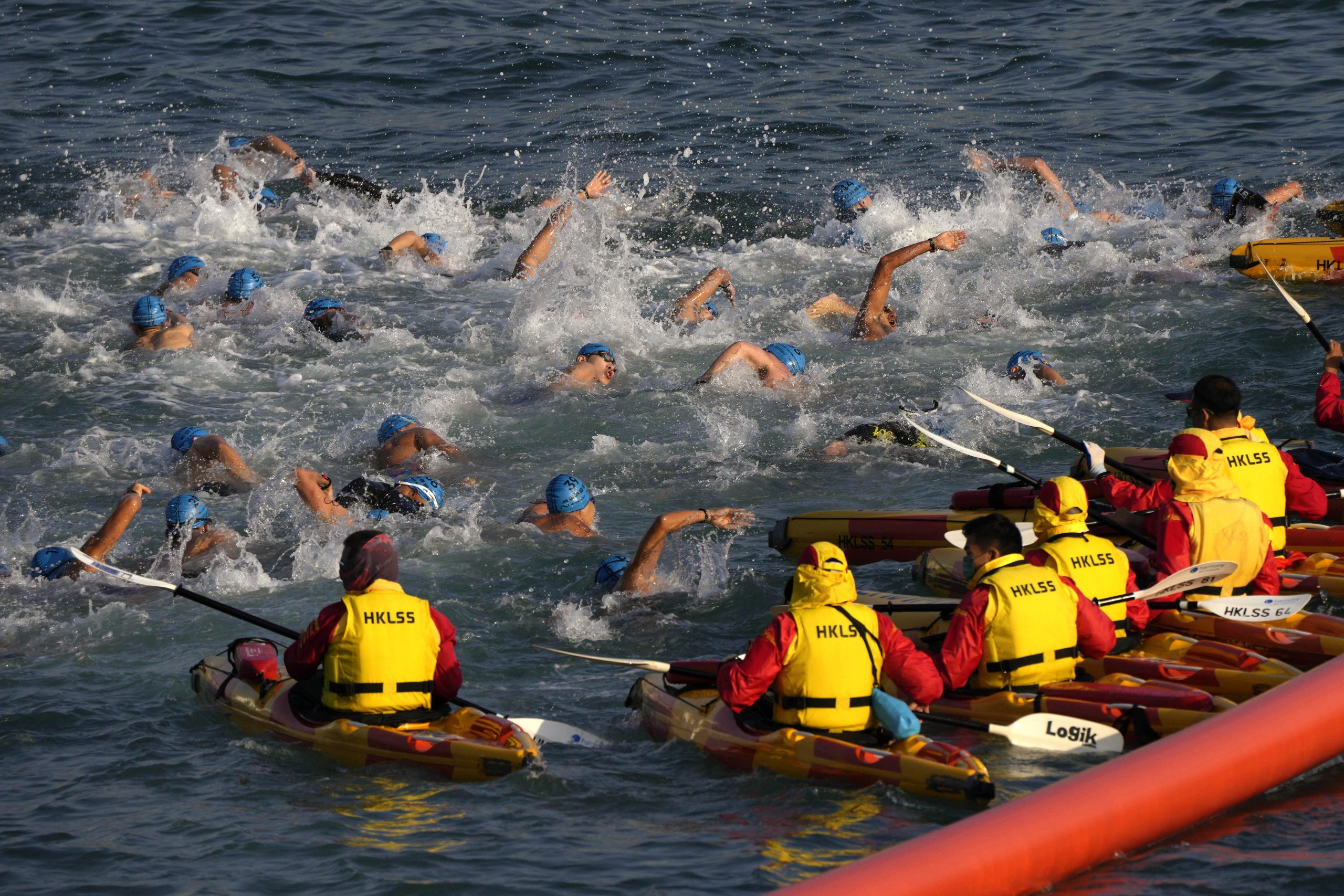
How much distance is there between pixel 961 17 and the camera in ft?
82.6

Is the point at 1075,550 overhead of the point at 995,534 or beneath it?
beneath

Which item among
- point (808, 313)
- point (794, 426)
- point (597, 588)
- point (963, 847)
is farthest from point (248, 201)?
point (963, 847)

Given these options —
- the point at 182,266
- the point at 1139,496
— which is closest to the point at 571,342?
the point at 182,266

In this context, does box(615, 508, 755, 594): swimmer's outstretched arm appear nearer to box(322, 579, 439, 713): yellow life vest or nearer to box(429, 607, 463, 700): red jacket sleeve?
box(429, 607, 463, 700): red jacket sleeve

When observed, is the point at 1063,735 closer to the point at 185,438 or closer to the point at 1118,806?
the point at 1118,806

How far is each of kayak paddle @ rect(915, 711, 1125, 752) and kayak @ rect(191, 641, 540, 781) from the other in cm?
217

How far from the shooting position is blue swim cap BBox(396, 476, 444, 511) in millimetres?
9875

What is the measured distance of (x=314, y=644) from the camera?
6527mm

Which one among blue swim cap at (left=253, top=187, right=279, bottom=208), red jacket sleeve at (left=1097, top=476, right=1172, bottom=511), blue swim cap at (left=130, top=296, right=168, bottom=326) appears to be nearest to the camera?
red jacket sleeve at (left=1097, top=476, right=1172, bottom=511)

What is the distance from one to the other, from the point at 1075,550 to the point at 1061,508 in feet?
0.71

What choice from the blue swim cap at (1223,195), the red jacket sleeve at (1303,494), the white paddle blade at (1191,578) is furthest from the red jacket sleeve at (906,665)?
the blue swim cap at (1223,195)

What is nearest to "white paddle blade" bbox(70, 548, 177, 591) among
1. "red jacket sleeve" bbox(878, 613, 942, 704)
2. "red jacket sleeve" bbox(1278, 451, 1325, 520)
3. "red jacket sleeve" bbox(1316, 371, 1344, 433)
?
"red jacket sleeve" bbox(878, 613, 942, 704)

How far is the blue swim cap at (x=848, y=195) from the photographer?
51.5ft

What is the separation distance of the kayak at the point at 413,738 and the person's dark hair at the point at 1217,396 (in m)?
4.15
